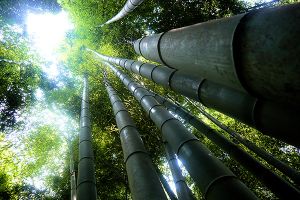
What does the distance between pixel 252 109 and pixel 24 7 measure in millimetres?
16519

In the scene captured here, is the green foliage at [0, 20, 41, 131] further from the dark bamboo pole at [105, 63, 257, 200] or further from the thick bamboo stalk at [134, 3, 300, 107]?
the thick bamboo stalk at [134, 3, 300, 107]

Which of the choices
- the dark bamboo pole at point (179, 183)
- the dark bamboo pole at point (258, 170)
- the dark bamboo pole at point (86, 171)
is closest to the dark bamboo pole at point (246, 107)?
the dark bamboo pole at point (258, 170)

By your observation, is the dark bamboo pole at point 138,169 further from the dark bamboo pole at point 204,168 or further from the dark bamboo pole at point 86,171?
the dark bamboo pole at point 86,171

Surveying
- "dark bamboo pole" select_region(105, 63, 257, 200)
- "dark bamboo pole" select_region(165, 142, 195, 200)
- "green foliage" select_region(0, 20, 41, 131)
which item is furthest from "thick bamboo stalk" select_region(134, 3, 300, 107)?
"green foliage" select_region(0, 20, 41, 131)

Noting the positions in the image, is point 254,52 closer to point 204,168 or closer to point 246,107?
point 246,107

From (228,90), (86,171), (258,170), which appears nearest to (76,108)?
(86,171)

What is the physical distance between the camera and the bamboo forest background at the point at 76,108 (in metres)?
11.2

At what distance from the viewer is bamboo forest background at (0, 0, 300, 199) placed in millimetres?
11180

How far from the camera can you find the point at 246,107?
7.96 feet

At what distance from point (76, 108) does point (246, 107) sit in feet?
40.7

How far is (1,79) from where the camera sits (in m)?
13.6

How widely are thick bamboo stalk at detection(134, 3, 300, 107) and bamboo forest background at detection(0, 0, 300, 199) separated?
8.75 meters

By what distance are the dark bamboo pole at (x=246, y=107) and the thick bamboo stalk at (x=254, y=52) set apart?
65cm

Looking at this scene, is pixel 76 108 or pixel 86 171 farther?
pixel 76 108
